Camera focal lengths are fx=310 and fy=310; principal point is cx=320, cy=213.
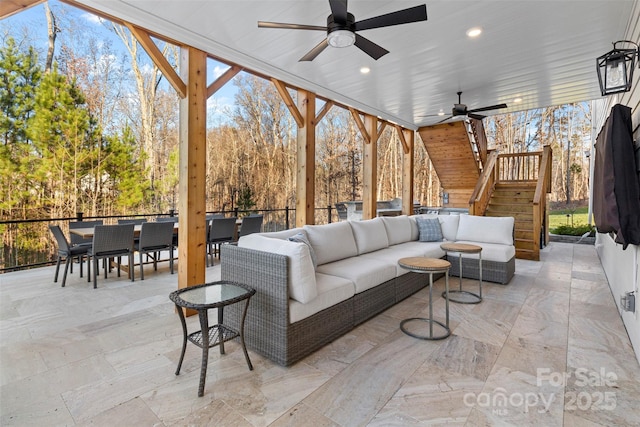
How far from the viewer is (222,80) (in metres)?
3.77

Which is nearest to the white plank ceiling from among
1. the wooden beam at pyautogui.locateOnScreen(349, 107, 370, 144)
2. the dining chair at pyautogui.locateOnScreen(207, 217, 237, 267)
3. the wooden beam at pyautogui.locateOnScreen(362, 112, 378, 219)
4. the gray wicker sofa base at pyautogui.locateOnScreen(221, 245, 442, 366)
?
the wooden beam at pyautogui.locateOnScreen(349, 107, 370, 144)

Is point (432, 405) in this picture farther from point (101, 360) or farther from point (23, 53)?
point (23, 53)

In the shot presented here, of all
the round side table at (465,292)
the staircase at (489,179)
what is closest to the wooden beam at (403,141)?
the staircase at (489,179)

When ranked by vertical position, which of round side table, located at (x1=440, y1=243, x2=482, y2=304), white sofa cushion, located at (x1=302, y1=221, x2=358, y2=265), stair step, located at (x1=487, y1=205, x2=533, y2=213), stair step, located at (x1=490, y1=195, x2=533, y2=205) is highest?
stair step, located at (x1=490, y1=195, x2=533, y2=205)

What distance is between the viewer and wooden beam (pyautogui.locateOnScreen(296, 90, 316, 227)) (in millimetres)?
4973

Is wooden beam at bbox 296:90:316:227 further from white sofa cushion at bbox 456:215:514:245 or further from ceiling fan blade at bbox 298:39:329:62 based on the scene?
white sofa cushion at bbox 456:215:514:245

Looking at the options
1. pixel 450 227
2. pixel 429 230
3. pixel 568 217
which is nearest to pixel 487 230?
pixel 450 227

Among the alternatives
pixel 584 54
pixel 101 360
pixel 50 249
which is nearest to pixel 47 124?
pixel 50 249

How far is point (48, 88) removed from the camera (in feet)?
21.2

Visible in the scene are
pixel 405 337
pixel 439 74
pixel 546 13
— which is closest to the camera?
pixel 405 337

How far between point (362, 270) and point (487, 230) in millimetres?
2931

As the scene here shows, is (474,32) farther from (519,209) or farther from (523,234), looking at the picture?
(519,209)

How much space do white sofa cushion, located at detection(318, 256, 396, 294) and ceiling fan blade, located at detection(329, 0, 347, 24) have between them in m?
2.22

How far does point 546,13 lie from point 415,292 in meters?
3.30
